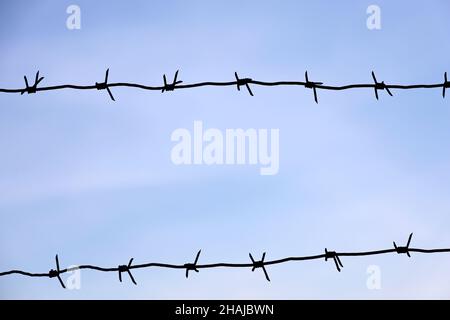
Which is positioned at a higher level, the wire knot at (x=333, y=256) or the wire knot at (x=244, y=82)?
the wire knot at (x=244, y=82)

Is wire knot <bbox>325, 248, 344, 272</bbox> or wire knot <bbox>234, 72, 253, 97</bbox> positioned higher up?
wire knot <bbox>234, 72, 253, 97</bbox>

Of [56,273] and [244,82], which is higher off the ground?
A: [244,82]

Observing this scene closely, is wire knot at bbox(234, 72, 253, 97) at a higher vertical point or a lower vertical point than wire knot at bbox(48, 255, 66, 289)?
higher
